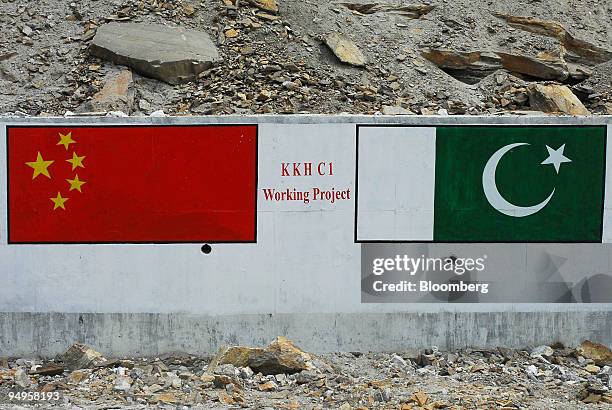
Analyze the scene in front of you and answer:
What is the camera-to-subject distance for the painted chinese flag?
7746 millimetres

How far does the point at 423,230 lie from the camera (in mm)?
7871

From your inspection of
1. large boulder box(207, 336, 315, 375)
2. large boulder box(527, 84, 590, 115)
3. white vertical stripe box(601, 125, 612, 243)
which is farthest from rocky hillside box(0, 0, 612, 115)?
large boulder box(207, 336, 315, 375)

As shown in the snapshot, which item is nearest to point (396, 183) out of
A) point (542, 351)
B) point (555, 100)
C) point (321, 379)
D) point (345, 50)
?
point (321, 379)

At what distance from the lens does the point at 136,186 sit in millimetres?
7773

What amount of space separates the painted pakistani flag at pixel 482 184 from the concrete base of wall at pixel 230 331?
0.82 metres

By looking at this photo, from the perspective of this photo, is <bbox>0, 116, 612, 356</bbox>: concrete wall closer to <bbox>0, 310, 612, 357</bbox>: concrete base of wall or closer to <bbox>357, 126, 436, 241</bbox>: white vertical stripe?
<bbox>0, 310, 612, 357</bbox>: concrete base of wall

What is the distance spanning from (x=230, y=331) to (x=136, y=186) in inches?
66.1

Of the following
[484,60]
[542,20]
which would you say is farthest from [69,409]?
[542,20]

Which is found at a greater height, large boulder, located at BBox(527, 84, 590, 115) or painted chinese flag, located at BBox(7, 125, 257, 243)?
large boulder, located at BBox(527, 84, 590, 115)

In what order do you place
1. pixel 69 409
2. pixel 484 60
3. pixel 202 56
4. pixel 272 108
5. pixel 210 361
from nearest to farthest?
pixel 69 409 < pixel 210 361 < pixel 272 108 < pixel 202 56 < pixel 484 60

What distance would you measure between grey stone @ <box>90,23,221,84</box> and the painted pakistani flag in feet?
22.9

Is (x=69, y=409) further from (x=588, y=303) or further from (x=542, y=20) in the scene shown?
(x=542, y=20)

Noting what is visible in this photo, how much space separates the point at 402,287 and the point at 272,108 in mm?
5896

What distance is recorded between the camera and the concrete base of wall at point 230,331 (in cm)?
782
